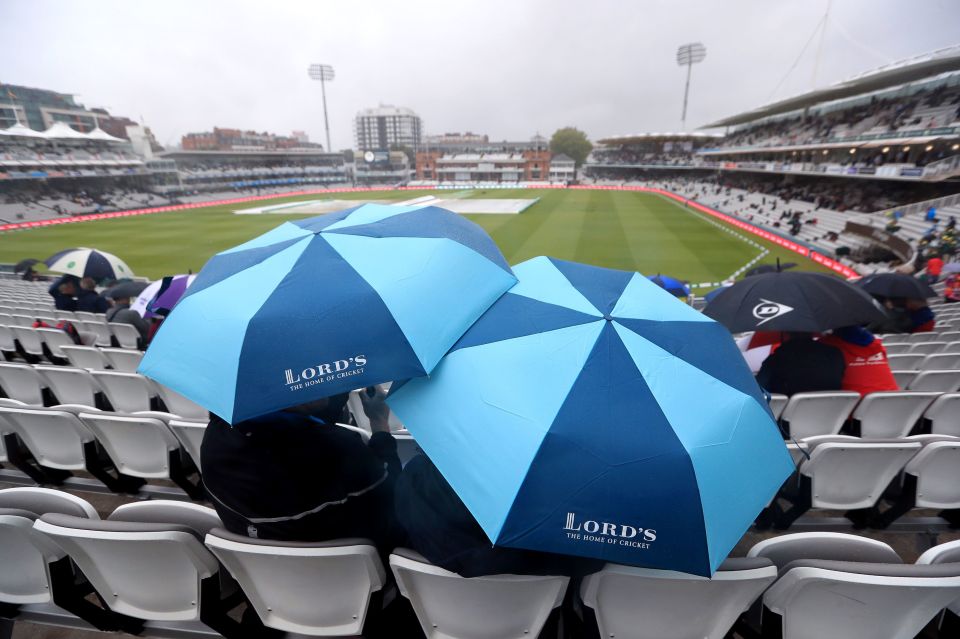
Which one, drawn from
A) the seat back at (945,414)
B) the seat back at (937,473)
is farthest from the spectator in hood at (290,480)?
the seat back at (945,414)

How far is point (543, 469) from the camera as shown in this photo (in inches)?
55.7

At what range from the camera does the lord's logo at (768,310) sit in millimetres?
3746

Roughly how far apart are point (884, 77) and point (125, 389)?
46.1 meters

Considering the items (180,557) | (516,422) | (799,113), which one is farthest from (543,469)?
(799,113)

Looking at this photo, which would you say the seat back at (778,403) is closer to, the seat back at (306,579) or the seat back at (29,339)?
the seat back at (306,579)

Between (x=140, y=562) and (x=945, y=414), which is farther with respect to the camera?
(x=945, y=414)

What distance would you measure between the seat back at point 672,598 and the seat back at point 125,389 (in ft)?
13.9

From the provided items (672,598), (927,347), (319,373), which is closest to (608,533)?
(672,598)

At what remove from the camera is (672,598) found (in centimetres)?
168

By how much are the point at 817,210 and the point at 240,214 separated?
153 feet

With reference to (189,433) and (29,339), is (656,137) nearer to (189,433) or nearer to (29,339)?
(29,339)

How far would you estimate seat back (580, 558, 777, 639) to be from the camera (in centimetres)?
159

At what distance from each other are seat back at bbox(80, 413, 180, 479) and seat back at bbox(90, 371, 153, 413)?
1.11 meters

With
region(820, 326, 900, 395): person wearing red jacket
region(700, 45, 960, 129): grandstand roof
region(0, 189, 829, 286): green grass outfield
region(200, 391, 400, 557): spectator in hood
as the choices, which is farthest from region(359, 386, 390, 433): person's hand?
region(700, 45, 960, 129): grandstand roof
